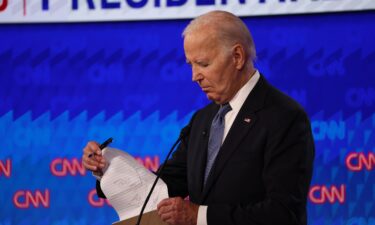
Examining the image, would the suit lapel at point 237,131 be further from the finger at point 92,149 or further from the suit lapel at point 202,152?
the finger at point 92,149

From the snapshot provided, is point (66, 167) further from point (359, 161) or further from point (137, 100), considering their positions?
point (359, 161)

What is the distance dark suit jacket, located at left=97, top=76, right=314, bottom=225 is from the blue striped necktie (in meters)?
0.02

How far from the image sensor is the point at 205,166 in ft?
6.41

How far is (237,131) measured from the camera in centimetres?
189

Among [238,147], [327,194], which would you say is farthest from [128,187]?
[327,194]

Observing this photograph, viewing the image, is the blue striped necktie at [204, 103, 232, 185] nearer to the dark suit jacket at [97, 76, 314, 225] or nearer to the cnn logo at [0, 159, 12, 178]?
the dark suit jacket at [97, 76, 314, 225]

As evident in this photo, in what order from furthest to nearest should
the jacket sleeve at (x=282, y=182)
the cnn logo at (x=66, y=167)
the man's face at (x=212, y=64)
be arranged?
the cnn logo at (x=66, y=167) → the man's face at (x=212, y=64) → the jacket sleeve at (x=282, y=182)

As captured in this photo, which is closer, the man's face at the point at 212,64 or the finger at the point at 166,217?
the finger at the point at 166,217

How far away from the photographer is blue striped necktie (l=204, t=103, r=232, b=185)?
6.36 ft

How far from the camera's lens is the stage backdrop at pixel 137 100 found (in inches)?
121

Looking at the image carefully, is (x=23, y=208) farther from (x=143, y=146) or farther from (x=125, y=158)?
(x=125, y=158)

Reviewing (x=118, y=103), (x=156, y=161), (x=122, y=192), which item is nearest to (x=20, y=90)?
(x=118, y=103)

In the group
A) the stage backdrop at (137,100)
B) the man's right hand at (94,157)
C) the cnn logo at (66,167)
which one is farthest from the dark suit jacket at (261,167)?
the cnn logo at (66,167)

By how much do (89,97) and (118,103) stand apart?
16 cm
